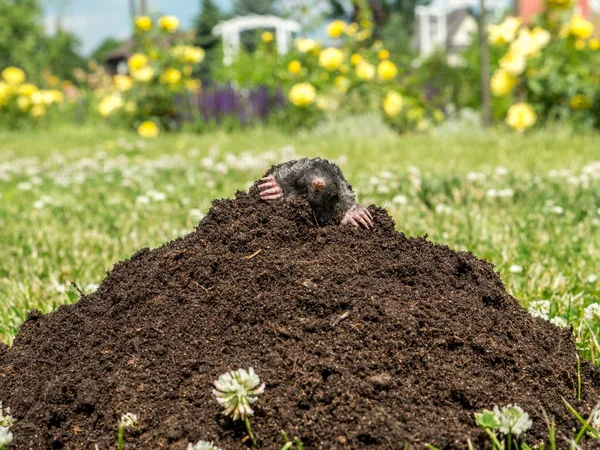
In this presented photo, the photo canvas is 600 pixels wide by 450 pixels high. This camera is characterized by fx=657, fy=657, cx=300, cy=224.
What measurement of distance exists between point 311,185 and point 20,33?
36448 millimetres

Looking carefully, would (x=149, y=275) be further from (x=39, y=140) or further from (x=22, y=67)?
(x=22, y=67)

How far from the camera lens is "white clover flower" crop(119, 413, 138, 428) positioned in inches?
61.2

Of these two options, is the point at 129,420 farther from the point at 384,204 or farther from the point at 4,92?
the point at 4,92

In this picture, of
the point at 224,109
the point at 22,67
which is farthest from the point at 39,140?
the point at 22,67

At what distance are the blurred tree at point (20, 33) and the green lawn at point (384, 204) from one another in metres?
26.4

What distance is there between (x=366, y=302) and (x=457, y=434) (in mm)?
440

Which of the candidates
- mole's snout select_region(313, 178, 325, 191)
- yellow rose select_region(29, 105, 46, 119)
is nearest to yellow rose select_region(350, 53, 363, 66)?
yellow rose select_region(29, 105, 46, 119)

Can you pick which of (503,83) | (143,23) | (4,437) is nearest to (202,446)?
(4,437)

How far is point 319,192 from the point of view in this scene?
2.06 metres

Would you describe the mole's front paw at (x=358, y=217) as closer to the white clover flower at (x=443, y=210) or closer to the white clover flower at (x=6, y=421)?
the white clover flower at (x=6, y=421)

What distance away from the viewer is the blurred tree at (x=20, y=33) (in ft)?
107

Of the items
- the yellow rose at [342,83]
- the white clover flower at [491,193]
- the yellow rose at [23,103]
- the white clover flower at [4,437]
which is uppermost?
the white clover flower at [4,437]

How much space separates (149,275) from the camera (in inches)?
78.9

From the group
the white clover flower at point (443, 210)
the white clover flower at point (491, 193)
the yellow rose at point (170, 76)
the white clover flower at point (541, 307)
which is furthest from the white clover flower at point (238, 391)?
the yellow rose at point (170, 76)
